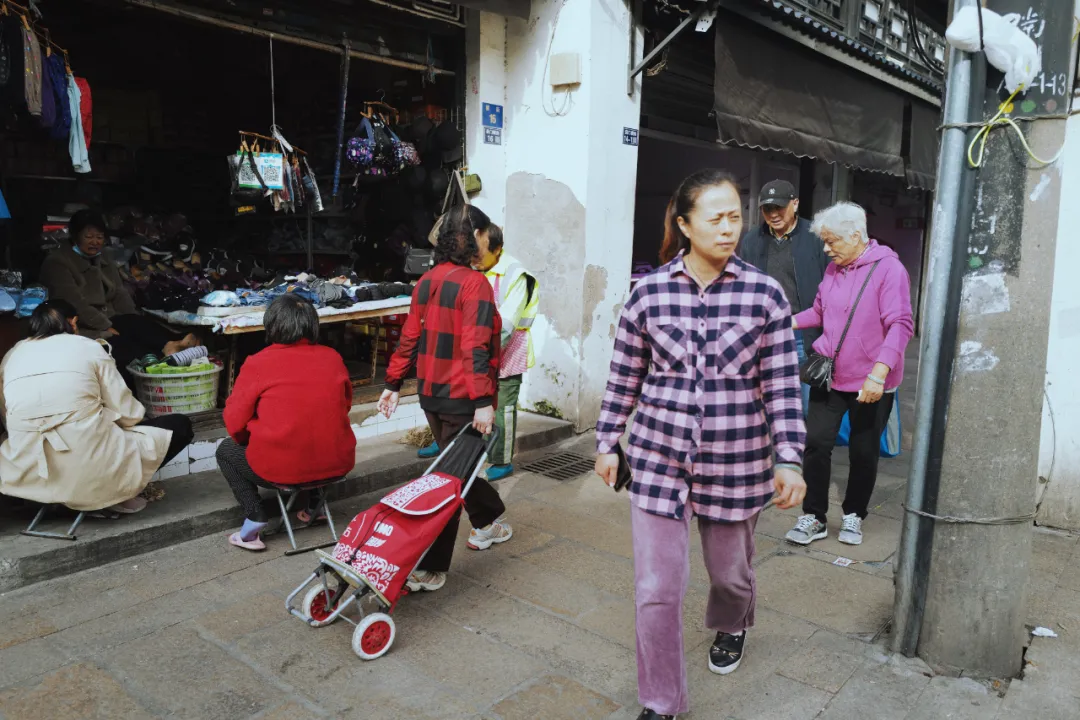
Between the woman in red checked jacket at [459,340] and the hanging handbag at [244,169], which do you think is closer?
the woman in red checked jacket at [459,340]

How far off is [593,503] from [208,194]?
19.7ft

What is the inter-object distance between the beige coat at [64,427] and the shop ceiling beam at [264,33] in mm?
2372

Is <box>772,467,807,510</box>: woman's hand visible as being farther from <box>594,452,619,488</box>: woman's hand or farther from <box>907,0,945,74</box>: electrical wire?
<box>907,0,945,74</box>: electrical wire

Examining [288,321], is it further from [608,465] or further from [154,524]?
[608,465]

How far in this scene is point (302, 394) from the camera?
4035 mm

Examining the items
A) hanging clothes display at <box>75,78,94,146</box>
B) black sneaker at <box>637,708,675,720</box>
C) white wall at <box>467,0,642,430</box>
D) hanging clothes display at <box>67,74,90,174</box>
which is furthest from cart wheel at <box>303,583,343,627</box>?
white wall at <box>467,0,642,430</box>

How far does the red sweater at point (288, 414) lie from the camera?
4.01 m

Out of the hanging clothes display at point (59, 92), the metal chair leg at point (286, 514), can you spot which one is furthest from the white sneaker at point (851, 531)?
the hanging clothes display at point (59, 92)

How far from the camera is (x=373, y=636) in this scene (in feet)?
10.4

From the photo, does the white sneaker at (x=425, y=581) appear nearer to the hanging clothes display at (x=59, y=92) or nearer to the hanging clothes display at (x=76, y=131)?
the hanging clothes display at (x=76, y=131)

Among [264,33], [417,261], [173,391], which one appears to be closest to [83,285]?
[173,391]

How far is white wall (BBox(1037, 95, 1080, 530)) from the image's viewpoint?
4500 mm

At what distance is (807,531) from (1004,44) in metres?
2.69

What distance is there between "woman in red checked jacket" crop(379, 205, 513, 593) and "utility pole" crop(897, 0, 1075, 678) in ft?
6.50
